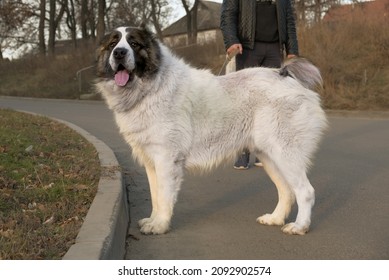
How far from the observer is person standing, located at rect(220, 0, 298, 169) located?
5980 mm

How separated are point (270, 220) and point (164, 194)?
1.08 meters

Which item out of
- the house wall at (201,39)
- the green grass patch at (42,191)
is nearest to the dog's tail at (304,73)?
the green grass patch at (42,191)

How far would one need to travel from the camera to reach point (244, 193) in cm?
580

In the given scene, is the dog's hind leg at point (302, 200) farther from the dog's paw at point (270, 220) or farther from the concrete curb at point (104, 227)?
the concrete curb at point (104, 227)

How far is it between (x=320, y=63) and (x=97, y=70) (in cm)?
1411

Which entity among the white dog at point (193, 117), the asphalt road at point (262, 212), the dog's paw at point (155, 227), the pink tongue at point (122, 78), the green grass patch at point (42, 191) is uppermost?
the pink tongue at point (122, 78)

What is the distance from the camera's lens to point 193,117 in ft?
14.0

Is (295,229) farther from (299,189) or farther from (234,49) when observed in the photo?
(234,49)

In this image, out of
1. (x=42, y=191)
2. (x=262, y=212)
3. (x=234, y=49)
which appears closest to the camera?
(x=42, y=191)

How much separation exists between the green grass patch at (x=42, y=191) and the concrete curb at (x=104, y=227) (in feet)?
0.35

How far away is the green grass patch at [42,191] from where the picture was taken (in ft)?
10.8

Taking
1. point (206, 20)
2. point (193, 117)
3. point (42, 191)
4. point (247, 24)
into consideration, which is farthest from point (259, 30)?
point (206, 20)

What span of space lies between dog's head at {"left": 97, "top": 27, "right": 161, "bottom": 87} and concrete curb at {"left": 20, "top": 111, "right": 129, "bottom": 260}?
102cm

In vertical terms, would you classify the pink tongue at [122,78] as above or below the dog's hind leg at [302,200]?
above
